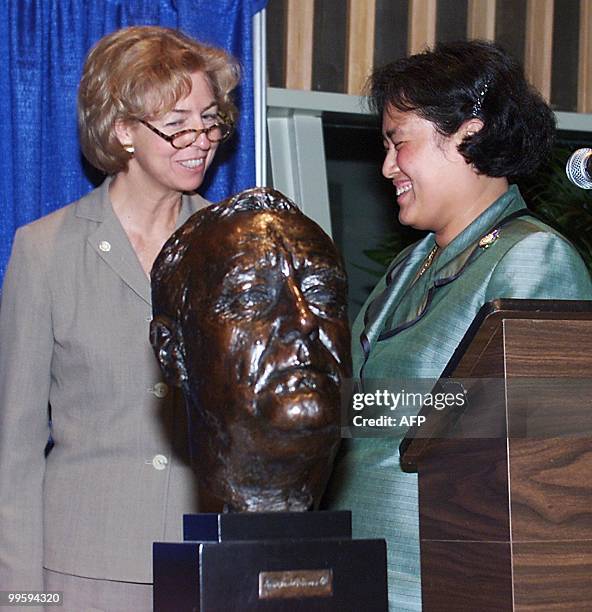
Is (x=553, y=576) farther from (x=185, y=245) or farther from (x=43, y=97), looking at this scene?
(x=43, y=97)

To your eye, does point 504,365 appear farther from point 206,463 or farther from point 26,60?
point 26,60

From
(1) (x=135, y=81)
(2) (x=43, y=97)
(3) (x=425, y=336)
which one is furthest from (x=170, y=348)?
(2) (x=43, y=97)

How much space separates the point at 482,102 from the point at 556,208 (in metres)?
1.75

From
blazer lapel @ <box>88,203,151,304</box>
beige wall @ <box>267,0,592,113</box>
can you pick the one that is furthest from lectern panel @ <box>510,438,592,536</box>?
beige wall @ <box>267,0,592,113</box>

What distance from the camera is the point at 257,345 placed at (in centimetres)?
135

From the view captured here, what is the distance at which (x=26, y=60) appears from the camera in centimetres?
326

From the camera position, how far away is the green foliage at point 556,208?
150 inches

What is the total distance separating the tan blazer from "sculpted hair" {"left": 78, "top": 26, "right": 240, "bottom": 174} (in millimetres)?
383

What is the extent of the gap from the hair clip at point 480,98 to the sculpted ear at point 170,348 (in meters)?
1.00

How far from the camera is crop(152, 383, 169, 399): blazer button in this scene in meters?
2.23

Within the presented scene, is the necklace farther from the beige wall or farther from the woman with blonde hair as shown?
the beige wall

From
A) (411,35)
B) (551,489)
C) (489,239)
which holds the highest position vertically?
(411,35)

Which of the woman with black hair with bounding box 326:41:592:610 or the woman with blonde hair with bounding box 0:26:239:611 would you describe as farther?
the woman with blonde hair with bounding box 0:26:239:611

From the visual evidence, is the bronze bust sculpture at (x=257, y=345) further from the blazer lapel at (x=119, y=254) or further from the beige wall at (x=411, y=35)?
the beige wall at (x=411, y=35)
